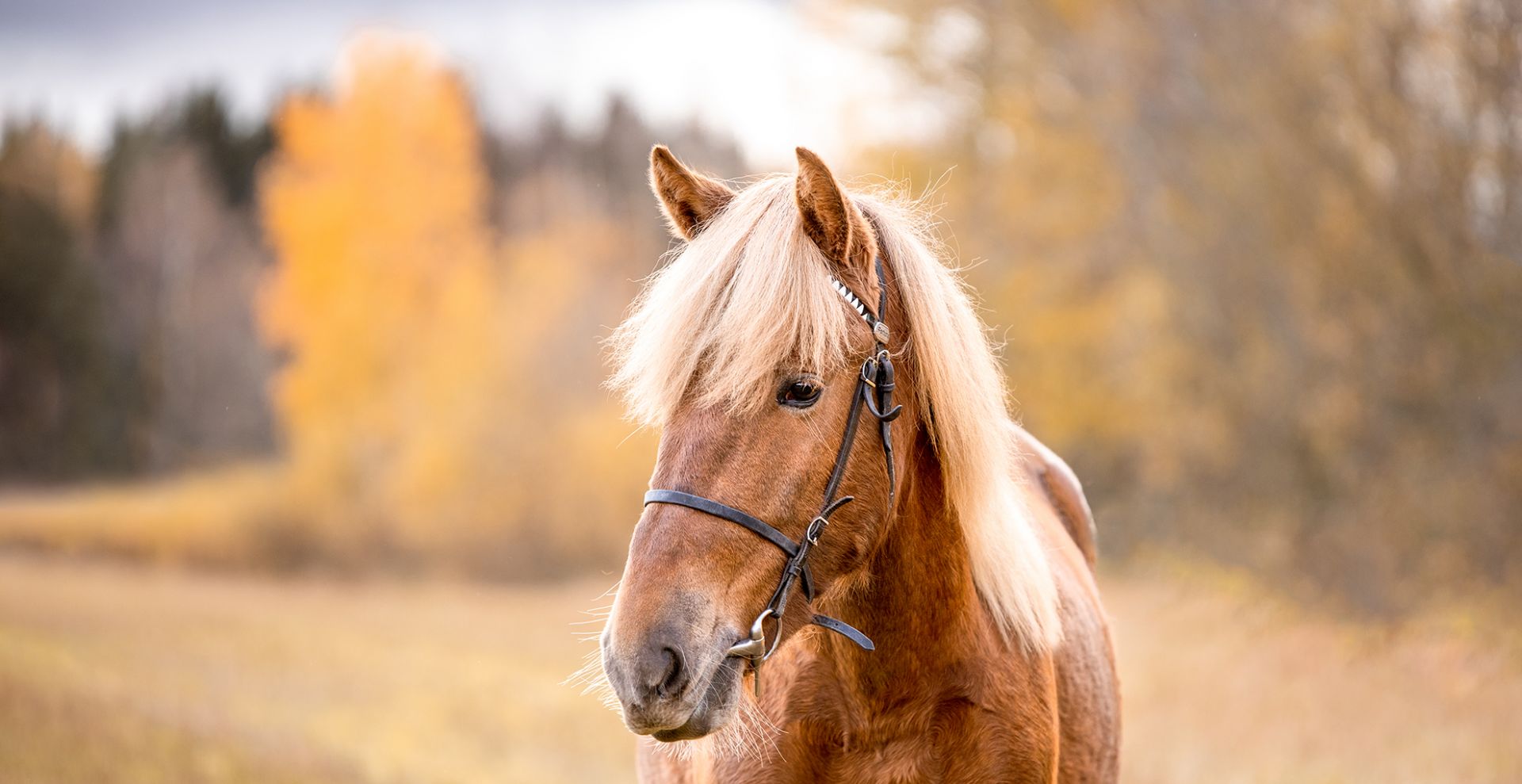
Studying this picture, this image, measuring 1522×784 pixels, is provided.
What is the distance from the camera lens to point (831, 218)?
2.46 m

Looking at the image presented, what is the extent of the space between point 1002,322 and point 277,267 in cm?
2685

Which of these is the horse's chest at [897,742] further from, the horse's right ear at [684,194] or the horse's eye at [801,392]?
the horse's right ear at [684,194]

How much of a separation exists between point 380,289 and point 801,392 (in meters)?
25.6

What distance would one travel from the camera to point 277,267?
35.6 meters

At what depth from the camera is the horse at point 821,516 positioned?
2.22 meters

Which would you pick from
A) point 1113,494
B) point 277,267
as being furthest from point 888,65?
point 277,267

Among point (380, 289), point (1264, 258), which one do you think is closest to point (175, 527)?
point (380, 289)

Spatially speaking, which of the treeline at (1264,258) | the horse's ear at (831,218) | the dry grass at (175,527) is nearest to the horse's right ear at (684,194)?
the horse's ear at (831,218)

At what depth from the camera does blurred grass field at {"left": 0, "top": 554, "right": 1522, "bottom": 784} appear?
25.8 feet

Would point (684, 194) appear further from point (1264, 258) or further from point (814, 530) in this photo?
point (1264, 258)

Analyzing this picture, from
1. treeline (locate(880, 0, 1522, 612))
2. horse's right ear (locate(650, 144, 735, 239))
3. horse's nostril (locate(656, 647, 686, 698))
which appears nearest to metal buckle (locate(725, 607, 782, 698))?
horse's nostril (locate(656, 647, 686, 698))

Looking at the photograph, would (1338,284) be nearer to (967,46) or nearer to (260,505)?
(967,46)

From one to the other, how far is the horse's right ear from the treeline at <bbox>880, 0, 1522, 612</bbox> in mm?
8517

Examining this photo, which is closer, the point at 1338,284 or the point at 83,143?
the point at 1338,284
